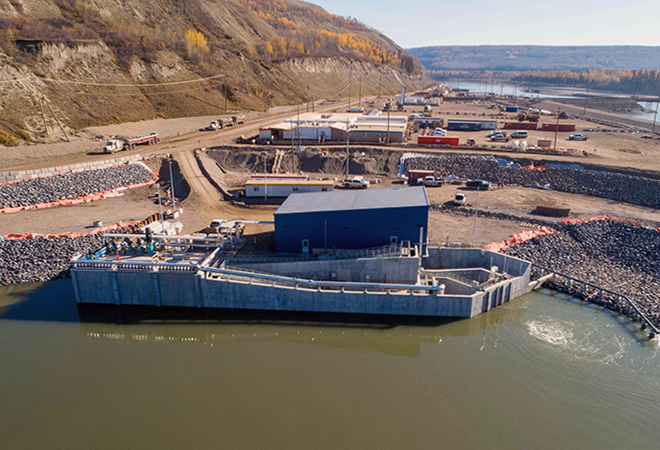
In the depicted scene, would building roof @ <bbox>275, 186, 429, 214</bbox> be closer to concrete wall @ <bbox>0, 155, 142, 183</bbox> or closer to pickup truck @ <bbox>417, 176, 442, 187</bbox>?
pickup truck @ <bbox>417, 176, 442, 187</bbox>

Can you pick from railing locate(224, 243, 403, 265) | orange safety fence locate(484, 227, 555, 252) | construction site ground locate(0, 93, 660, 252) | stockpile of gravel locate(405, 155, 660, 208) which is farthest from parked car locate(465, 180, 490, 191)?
railing locate(224, 243, 403, 265)

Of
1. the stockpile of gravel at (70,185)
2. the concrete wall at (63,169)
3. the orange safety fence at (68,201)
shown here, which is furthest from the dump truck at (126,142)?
the orange safety fence at (68,201)

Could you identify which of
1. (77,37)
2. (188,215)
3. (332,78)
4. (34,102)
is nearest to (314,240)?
(188,215)

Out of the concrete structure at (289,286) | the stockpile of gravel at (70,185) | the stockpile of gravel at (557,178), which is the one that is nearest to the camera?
the concrete structure at (289,286)

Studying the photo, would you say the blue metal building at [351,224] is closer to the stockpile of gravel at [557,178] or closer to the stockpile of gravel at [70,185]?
the stockpile of gravel at [557,178]

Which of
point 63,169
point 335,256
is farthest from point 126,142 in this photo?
point 335,256

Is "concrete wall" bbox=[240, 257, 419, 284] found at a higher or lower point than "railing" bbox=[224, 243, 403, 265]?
lower
